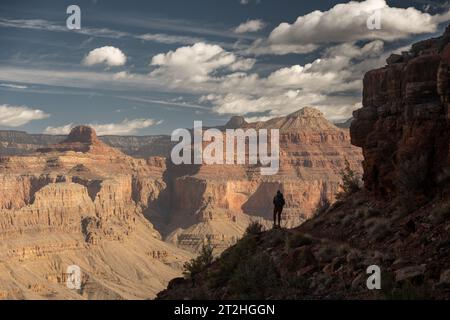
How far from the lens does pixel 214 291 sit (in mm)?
21703

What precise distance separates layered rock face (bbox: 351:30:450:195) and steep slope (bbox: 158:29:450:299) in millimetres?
44

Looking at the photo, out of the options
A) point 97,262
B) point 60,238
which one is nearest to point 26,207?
point 60,238

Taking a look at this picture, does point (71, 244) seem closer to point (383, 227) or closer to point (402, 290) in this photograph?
point (383, 227)

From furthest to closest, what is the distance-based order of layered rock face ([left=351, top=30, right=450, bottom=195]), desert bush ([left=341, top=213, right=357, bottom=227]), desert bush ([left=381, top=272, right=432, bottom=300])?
desert bush ([left=341, top=213, right=357, bottom=227]), layered rock face ([left=351, top=30, right=450, bottom=195]), desert bush ([left=381, top=272, right=432, bottom=300])

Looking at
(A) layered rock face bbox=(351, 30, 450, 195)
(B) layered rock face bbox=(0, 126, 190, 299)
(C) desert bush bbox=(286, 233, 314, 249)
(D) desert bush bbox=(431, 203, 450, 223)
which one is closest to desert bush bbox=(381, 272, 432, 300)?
(D) desert bush bbox=(431, 203, 450, 223)

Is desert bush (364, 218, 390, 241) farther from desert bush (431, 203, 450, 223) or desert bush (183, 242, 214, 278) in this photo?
desert bush (183, 242, 214, 278)

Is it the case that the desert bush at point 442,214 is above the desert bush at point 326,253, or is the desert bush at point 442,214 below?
above

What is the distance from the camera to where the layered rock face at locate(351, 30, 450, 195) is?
22688 mm

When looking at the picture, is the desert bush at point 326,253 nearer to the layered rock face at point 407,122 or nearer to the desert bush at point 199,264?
the layered rock face at point 407,122

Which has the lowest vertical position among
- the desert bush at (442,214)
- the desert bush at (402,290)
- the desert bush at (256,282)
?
the desert bush at (256,282)

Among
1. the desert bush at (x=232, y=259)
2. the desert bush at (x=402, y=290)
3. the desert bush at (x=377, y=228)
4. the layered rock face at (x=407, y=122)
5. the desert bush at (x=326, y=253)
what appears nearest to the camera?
the desert bush at (x=402, y=290)

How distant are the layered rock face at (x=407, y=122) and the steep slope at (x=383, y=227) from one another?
0.14 ft

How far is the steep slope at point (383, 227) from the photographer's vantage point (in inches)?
667

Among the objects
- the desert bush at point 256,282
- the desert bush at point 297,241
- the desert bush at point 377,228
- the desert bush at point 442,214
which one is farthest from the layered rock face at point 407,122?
the desert bush at point 256,282
